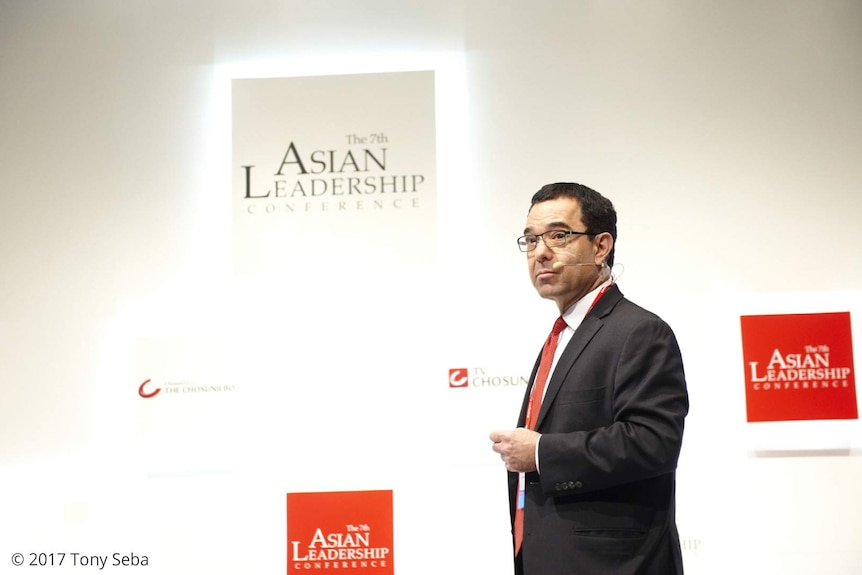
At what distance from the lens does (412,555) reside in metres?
3.68

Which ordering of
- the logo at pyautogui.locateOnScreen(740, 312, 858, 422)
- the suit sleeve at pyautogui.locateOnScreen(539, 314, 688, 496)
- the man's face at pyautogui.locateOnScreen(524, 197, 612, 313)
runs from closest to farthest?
1. the suit sleeve at pyautogui.locateOnScreen(539, 314, 688, 496)
2. the man's face at pyautogui.locateOnScreen(524, 197, 612, 313)
3. the logo at pyautogui.locateOnScreen(740, 312, 858, 422)

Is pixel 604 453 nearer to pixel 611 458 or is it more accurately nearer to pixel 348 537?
pixel 611 458

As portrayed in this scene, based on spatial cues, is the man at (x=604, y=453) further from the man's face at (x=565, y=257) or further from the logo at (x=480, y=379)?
the logo at (x=480, y=379)

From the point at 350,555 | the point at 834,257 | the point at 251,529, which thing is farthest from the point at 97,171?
the point at 834,257

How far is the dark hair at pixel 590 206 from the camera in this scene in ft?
7.57

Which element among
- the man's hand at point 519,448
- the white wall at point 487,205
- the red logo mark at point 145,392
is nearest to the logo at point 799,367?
the white wall at point 487,205

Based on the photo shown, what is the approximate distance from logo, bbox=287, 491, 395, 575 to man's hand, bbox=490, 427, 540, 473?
1.76 m

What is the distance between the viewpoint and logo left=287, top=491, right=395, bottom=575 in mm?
3676

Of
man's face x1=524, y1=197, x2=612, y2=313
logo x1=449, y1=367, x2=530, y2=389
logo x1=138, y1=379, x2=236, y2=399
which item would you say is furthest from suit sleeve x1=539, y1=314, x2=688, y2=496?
logo x1=138, y1=379, x2=236, y2=399

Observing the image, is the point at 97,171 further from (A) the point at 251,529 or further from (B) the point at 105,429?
(A) the point at 251,529

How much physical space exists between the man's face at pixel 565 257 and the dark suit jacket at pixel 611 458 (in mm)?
202

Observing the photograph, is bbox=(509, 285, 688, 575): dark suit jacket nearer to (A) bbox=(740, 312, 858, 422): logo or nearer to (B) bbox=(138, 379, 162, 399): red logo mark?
(A) bbox=(740, 312, 858, 422): logo

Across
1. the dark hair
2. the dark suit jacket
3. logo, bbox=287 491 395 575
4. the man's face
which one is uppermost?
the dark hair

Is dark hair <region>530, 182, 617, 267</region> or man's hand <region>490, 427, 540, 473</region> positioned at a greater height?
dark hair <region>530, 182, 617, 267</region>
